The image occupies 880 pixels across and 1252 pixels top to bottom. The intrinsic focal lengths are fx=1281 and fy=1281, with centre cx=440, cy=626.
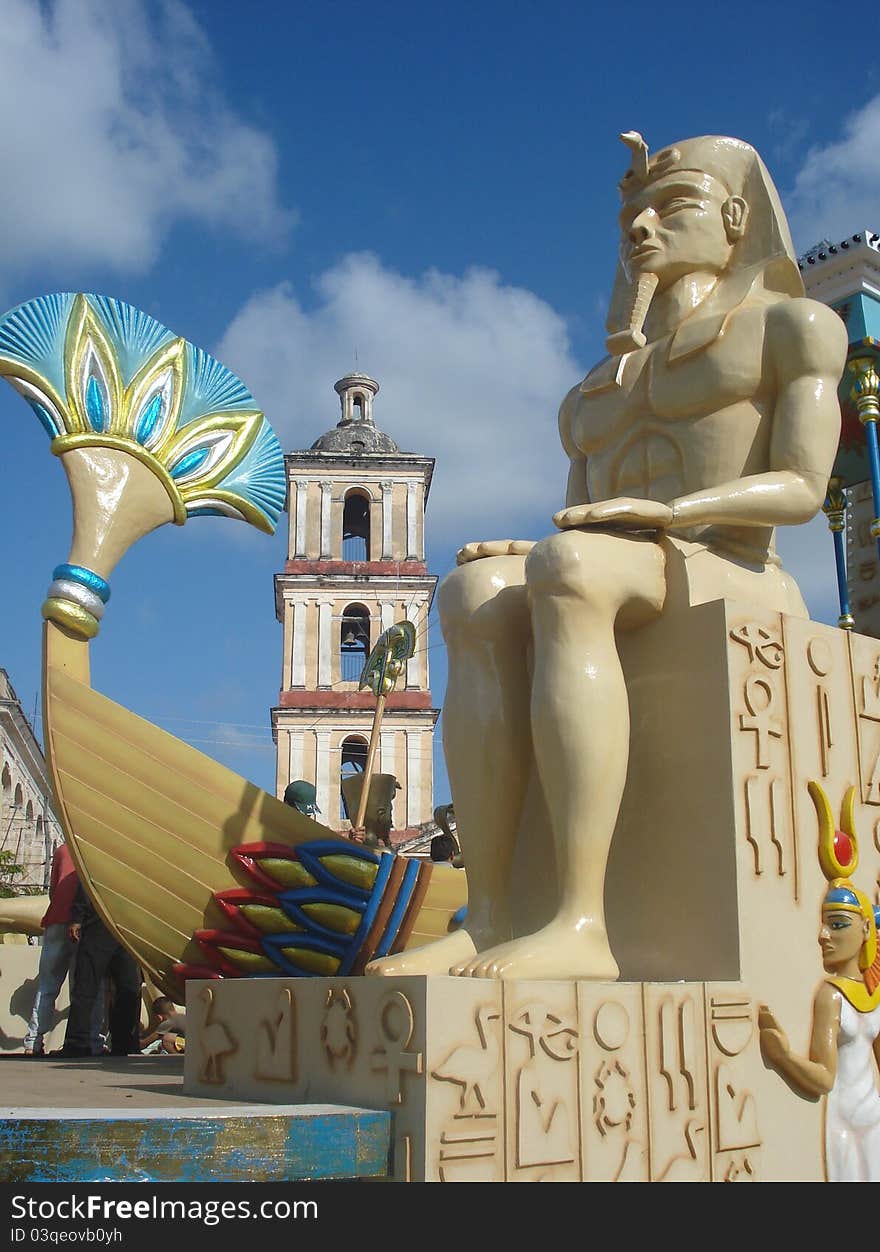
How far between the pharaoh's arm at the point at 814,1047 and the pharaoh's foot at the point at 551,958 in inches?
14.7

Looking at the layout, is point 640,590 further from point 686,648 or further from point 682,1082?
point 682,1082

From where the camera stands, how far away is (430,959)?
3.01 metres

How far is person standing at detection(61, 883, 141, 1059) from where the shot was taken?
5.77m

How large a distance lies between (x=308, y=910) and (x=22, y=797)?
3696 centimetres

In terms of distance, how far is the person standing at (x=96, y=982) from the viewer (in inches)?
227

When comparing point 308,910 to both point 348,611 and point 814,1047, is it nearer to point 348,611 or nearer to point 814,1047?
point 814,1047

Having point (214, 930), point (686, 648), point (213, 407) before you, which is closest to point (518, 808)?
point (686, 648)

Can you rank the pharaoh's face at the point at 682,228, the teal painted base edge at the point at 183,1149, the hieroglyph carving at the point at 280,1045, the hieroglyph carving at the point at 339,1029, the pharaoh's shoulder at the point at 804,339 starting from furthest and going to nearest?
the pharaoh's face at the point at 682,228 < the pharaoh's shoulder at the point at 804,339 < the hieroglyph carving at the point at 280,1045 < the hieroglyph carving at the point at 339,1029 < the teal painted base edge at the point at 183,1149

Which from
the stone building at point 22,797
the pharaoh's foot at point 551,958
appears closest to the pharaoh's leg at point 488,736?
the pharaoh's foot at point 551,958

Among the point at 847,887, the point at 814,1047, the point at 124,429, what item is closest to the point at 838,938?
the point at 847,887

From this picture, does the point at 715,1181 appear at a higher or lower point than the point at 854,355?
lower

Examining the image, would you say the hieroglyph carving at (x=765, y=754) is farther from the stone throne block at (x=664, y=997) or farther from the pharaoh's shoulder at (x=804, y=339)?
the pharaoh's shoulder at (x=804, y=339)

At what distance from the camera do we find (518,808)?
10.9 ft

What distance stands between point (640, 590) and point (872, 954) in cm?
107
